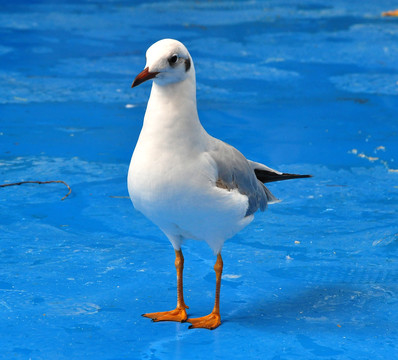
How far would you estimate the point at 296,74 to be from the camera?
8414mm

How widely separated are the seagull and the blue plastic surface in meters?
0.57

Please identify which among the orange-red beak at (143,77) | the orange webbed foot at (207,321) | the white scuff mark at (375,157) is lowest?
the orange webbed foot at (207,321)

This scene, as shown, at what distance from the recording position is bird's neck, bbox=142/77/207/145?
2.96 m

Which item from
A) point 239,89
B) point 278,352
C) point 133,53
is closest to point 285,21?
point 133,53

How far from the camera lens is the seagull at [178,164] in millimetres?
2930

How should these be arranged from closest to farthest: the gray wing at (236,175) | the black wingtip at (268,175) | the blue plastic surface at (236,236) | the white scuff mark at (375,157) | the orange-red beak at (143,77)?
the orange-red beak at (143,77) → the gray wing at (236,175) → the blue plastic surface at (236,236) → the black wingtip at (268,175) → the white scuff mark at (375,157)

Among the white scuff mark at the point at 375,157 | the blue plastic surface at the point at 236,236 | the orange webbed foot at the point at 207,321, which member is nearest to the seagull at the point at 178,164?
the orange webbed foot at the point at 207,321

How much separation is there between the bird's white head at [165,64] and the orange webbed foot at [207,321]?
1.10m

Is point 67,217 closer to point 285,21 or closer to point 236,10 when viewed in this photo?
point 285,21

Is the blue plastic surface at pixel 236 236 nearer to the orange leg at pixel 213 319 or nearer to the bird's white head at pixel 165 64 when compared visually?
the orange leg at pixel 213 319

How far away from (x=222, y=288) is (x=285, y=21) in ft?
28.0

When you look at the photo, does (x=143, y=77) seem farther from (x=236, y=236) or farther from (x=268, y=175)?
(x=236, y=236)

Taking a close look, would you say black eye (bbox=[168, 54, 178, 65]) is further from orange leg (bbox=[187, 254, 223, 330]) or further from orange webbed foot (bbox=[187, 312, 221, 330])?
orange webbed foot (bbox=[187, 312, 221, 330])

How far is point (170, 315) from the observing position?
337 centimetres
